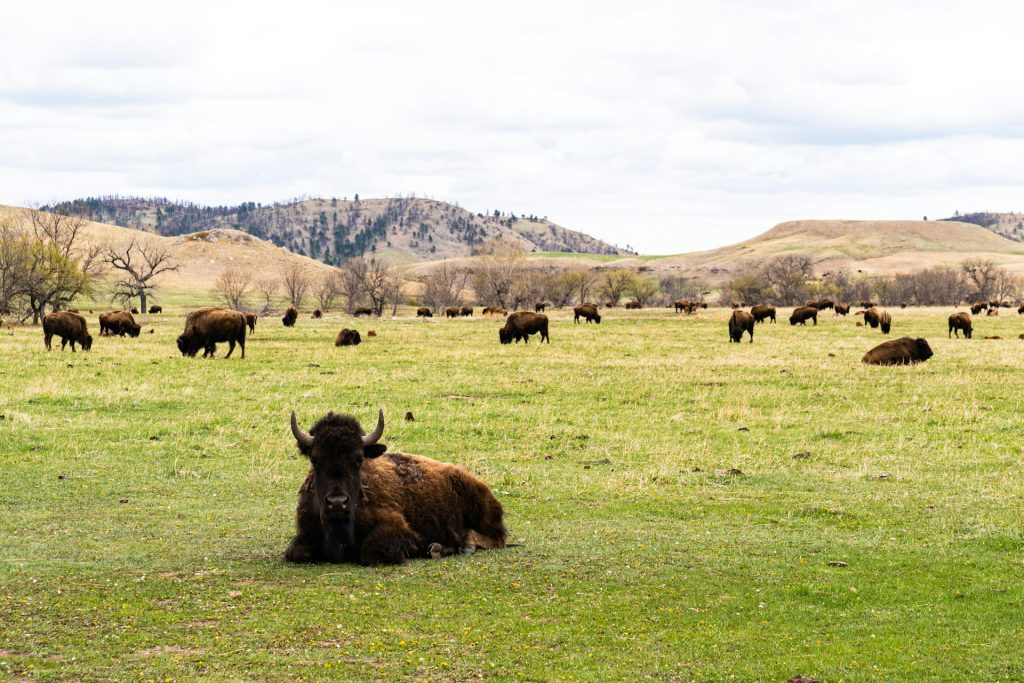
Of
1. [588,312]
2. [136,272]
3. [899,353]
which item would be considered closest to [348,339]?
[899,353]

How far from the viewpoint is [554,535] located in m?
11.1

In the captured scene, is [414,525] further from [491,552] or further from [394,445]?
[394,445]

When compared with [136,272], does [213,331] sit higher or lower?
lower

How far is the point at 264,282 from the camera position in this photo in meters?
138

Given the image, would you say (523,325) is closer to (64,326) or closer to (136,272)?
(64,326)

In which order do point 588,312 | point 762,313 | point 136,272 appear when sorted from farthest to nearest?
1. point 136,272
2. point 588,312
3. point 762,313

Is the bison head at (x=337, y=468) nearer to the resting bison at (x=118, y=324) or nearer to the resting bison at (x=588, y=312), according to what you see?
the resting bison at (x=118, y=324)

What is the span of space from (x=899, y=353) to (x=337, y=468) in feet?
90.3

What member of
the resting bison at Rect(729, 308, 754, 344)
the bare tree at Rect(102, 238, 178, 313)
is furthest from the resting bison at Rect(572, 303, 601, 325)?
the bare tree at Rect(102, 238, 178, 313)

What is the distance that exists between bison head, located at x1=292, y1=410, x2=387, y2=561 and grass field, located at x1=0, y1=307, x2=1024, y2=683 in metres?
0.47

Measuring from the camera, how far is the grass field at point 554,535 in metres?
6.92

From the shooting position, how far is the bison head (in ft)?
30.4

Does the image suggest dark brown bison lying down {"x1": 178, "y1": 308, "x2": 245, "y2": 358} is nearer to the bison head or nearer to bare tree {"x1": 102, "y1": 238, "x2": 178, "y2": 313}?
the bison head

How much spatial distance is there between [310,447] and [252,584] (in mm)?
1507
